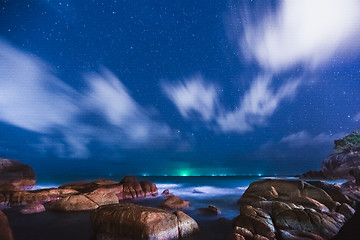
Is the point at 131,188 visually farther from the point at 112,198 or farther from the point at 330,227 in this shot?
the point at 330,227

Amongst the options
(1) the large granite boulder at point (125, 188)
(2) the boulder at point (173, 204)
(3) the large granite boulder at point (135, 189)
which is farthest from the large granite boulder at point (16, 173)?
(2) the boulder at point (173, 204)

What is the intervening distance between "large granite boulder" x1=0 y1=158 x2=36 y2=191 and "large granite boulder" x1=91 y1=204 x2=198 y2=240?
26570 mm

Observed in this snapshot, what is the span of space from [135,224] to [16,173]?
30.2 m

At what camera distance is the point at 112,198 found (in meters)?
14.5

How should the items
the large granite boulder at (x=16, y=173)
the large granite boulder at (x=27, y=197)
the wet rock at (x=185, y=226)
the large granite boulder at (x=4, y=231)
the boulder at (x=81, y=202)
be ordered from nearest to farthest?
1. the large granite boulder at (x=4, y=231)
2. the wet rock at (x=185, y=226)
3. the boulder at (x=81, y=202)
4. the large granite boulder at (x=27, y=197)
5. the large granite boulder at (x=16, y=173)

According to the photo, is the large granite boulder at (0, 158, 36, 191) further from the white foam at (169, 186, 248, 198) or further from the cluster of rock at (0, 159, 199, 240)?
the white foam at (169, 186, 248, 198)

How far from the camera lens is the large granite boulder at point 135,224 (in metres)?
7.38

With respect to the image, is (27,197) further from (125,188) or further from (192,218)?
(192,218)

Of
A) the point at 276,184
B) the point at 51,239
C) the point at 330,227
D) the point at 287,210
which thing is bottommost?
the point at 51,239

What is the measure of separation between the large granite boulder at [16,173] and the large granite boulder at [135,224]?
26.6m

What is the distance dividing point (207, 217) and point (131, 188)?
37.1 ft

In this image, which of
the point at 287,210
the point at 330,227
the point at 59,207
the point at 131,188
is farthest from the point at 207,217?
the point at 131,188

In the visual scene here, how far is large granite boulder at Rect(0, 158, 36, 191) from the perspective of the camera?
91.6 feet

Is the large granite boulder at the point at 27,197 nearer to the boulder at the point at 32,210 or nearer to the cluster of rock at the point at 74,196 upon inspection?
the cluster of rock at the point at 74,196
